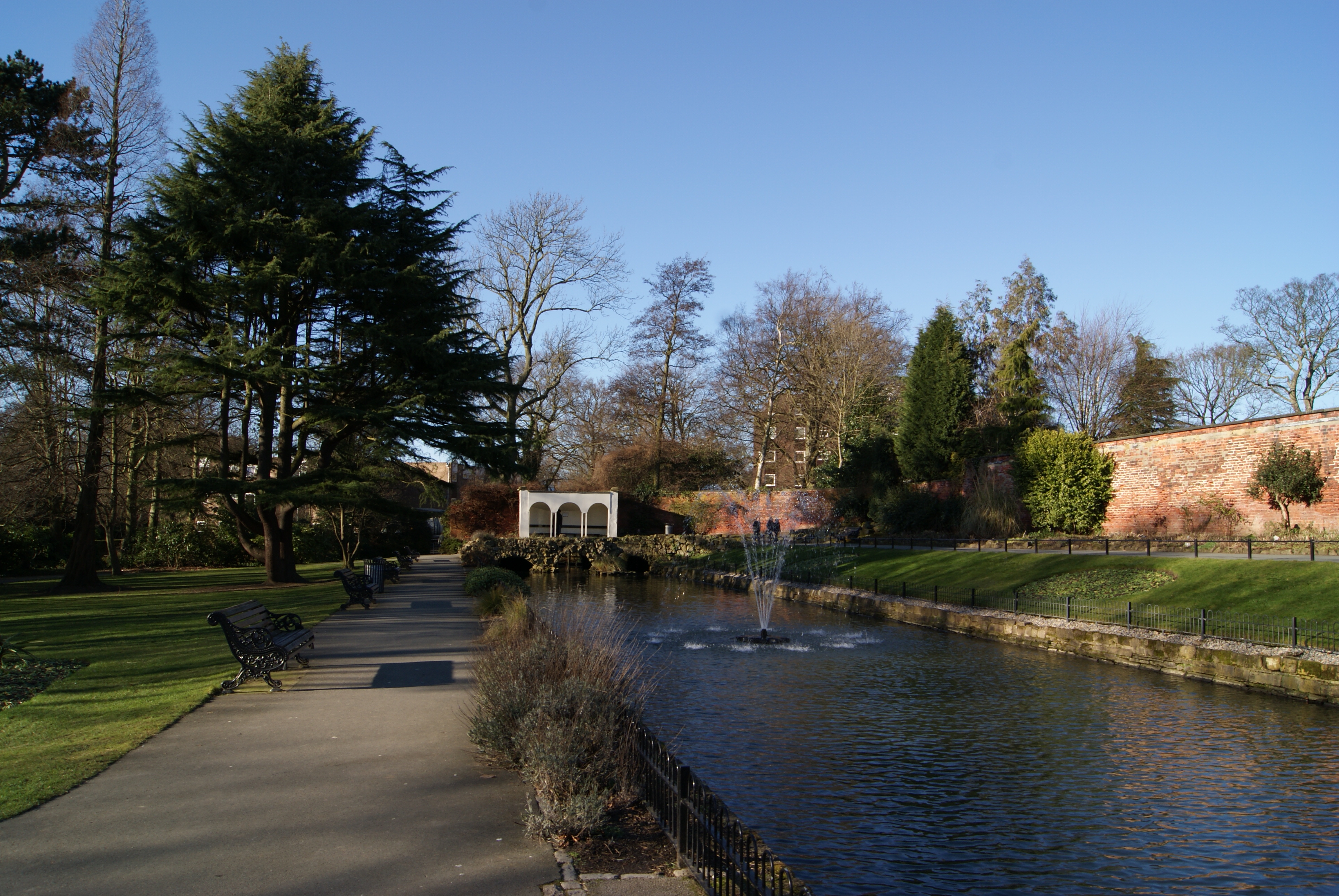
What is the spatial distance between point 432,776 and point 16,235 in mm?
20462

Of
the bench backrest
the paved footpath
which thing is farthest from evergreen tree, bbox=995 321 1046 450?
the paved footpath

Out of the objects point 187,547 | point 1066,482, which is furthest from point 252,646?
point 187,547

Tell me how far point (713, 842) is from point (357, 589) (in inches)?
567

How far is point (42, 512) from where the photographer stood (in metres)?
28.1

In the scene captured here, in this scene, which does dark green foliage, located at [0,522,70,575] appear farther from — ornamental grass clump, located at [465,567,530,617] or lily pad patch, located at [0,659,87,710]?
lily pad patch, located at [0,659,87,710]

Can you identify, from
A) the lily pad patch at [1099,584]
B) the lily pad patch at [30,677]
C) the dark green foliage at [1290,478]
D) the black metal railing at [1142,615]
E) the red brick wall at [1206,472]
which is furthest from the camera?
the red brick wall at [1206,472]

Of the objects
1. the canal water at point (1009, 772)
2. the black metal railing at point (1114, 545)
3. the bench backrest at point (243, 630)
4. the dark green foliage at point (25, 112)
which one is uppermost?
the dark green foliage at point (25, 112)

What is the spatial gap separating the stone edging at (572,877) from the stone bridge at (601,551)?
33163 millimetres

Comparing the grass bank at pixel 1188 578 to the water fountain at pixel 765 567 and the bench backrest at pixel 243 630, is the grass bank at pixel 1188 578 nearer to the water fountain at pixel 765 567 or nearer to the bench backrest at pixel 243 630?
the water fountain at pixel 765 567

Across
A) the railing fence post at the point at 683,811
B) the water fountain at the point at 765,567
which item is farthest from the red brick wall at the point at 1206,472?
the railing fence post at the point at 683,811

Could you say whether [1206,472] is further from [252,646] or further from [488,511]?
[488,511]

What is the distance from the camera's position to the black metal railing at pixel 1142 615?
12227 mm

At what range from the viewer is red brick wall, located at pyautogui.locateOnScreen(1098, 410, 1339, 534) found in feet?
68.2

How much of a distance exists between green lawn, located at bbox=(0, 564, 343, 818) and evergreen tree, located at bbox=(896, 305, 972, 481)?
21528 millimetres
